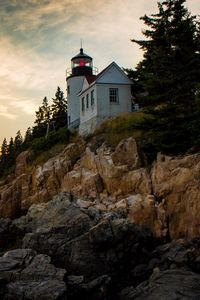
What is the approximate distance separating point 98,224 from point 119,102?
17952 mm

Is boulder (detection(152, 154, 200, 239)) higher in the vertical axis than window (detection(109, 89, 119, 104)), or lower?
lower

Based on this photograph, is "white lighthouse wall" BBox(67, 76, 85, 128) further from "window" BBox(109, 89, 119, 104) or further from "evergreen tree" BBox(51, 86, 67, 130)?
"evergreen tree" BBox(51, 86, 67, 130)

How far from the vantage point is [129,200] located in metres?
25.5

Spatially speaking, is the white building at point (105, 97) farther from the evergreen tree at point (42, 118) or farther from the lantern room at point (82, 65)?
the evergreen tree at point (42, 118)

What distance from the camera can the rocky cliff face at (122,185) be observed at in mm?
23062

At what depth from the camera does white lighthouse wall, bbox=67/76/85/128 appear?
4397cm

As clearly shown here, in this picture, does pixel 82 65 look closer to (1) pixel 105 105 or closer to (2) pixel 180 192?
(1) pixel 105 105

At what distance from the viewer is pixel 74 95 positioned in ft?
145

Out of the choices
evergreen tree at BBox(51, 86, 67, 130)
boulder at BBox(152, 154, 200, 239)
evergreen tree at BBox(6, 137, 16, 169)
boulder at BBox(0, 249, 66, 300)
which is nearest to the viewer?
boulder at BBox(0, 249, 66, 300)

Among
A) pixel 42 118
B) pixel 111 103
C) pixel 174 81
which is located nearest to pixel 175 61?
pixel 174 81

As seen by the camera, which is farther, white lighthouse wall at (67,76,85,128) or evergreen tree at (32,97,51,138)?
evergreen tree at (32,97,51,138)

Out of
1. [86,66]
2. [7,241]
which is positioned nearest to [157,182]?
[7,241]

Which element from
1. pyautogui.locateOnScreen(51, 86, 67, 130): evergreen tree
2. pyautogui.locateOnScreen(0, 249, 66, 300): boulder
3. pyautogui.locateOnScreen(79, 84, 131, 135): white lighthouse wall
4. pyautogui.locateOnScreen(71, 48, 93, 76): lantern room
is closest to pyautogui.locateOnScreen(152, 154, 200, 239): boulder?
pyautogui.locateOnScreen(0, 249, 66, 300): boulder

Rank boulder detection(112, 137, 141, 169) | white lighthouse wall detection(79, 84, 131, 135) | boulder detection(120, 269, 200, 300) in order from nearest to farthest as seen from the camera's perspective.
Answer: boulder detection(120, 269, 200, 300) → boulder detection(112, 137, 141, 169) → white lighthouse wall detection(79, 84, 131, 135)
